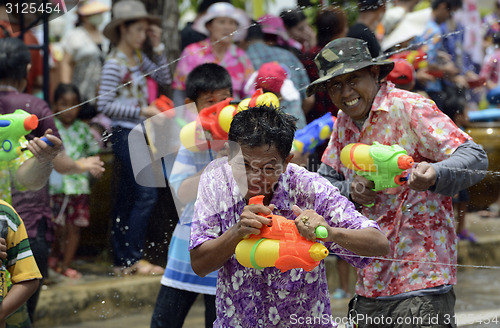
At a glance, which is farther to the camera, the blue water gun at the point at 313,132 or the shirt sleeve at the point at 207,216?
the blue water gun at the point at 313,132

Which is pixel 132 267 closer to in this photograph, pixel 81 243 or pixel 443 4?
pixel 81 243

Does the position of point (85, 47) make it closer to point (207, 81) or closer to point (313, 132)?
point (207, 81)

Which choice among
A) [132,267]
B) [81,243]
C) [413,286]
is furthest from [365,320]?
[81,243]

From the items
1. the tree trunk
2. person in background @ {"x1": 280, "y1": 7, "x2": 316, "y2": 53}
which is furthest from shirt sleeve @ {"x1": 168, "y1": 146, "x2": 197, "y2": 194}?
the tree trunk

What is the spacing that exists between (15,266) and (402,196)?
5.47 feet

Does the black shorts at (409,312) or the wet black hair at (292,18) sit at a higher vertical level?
the wet black hair at (292,18)

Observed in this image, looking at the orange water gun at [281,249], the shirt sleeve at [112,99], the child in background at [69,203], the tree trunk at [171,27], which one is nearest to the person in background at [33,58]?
the child in background at [69,203]

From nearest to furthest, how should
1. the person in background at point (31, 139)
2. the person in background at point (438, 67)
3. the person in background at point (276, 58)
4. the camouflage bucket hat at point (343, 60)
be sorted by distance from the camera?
1. the camouflage bucket hat at point (343, 60)
2. the person in background at point (276, 58)
3. the person in background at point (31, 139)
4. the person in background at point (438, 67)

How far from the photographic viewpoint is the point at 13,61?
4711 mm

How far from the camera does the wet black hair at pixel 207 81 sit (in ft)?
14.1

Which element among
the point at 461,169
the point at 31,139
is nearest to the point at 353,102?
the point at 461,169

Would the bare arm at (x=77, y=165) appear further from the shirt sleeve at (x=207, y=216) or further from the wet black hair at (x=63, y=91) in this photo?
the wet black hair at (x=63, y=91)

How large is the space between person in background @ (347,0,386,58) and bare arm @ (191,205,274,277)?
1.68m

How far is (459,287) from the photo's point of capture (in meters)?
6.91
